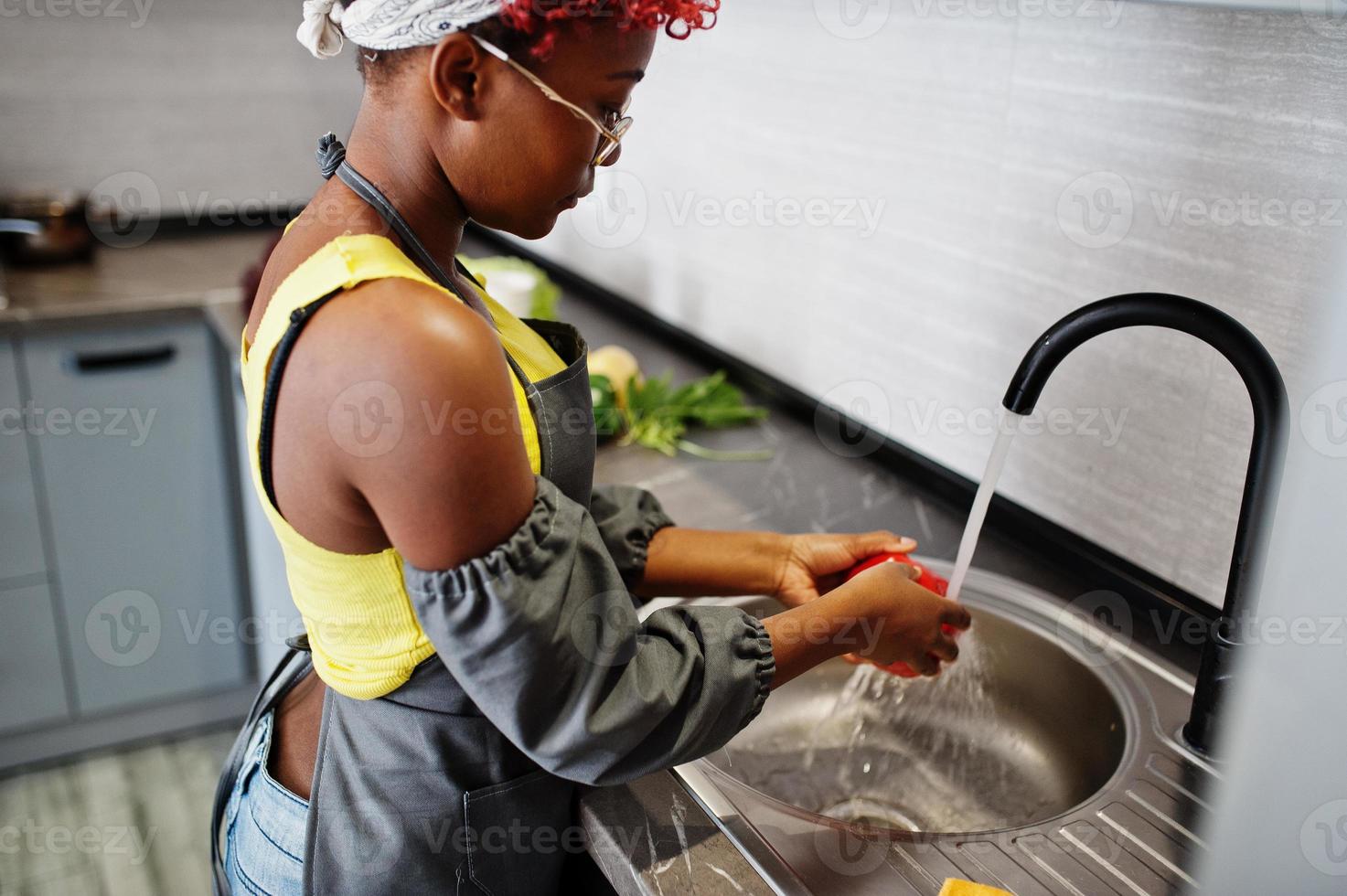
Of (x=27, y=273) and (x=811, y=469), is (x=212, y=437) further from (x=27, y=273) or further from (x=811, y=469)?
(x=811, y=469)

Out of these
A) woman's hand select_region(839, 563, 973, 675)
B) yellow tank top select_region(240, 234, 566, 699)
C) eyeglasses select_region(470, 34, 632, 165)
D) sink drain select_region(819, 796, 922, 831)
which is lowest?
sink drain select_region(819, 796, 922, 831)

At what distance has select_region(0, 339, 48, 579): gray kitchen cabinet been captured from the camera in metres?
2.05

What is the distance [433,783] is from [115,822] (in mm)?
1664

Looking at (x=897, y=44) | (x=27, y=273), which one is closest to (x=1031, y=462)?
(x=897, y=44)

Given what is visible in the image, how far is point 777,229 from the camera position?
1.74m

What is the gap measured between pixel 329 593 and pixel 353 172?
310mm

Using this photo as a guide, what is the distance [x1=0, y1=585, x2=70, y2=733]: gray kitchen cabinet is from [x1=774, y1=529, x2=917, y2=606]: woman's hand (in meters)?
1.69

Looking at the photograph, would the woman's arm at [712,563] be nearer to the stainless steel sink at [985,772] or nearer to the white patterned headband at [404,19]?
the stainless steel sink at [985,772]

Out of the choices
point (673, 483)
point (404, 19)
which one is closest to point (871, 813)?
point (673, 483)

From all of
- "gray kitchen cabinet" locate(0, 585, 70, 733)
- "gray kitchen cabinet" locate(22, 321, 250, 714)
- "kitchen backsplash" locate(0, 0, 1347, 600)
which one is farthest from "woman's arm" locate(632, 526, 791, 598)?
"gray kitchen cabinet" locate(0, 585, 70, 733)

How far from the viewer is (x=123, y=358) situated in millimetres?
2125

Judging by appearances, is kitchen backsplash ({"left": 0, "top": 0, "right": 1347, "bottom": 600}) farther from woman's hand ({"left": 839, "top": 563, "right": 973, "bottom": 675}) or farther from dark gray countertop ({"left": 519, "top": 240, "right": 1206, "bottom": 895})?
woman's hand ({"left": 839, "top": 563, "right": 973, "bottom": 675})

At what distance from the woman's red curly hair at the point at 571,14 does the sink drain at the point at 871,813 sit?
78cm

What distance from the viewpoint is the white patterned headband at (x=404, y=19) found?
2.35 ft
